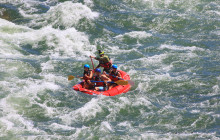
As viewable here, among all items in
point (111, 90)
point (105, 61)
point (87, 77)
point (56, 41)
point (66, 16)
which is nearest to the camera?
point (111, 90)

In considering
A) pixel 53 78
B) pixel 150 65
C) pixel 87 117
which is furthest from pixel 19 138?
pixel 150 65

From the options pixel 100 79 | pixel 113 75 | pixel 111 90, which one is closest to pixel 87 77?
pixel 100 79

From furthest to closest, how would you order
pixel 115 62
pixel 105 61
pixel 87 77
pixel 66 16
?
pixel 66 16 < pixel 115 62 < pixel 105 61 < pixel 87 77

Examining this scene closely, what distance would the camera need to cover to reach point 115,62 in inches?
519

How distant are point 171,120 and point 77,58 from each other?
19.3ft

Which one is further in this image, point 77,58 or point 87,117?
point 77,58

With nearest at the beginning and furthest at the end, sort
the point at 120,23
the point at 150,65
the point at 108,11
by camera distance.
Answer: the point at 150,65, the point at 120,23, the point at 108,11

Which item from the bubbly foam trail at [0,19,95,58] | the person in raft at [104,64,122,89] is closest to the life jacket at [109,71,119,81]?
the person in raft at [104,64,122,89]

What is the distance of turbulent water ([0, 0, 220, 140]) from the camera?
8578 millimetres

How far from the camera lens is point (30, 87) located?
10.6 metres

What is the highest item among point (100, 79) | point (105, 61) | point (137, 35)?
point (137, 35)

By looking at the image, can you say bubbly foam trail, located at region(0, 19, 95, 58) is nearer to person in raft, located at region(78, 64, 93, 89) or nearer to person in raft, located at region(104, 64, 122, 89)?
person in raft, located at region(104, 64, 122, 89)

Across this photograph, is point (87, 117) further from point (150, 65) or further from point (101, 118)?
point (150, 65)

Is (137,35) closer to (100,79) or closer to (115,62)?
(115,62)
